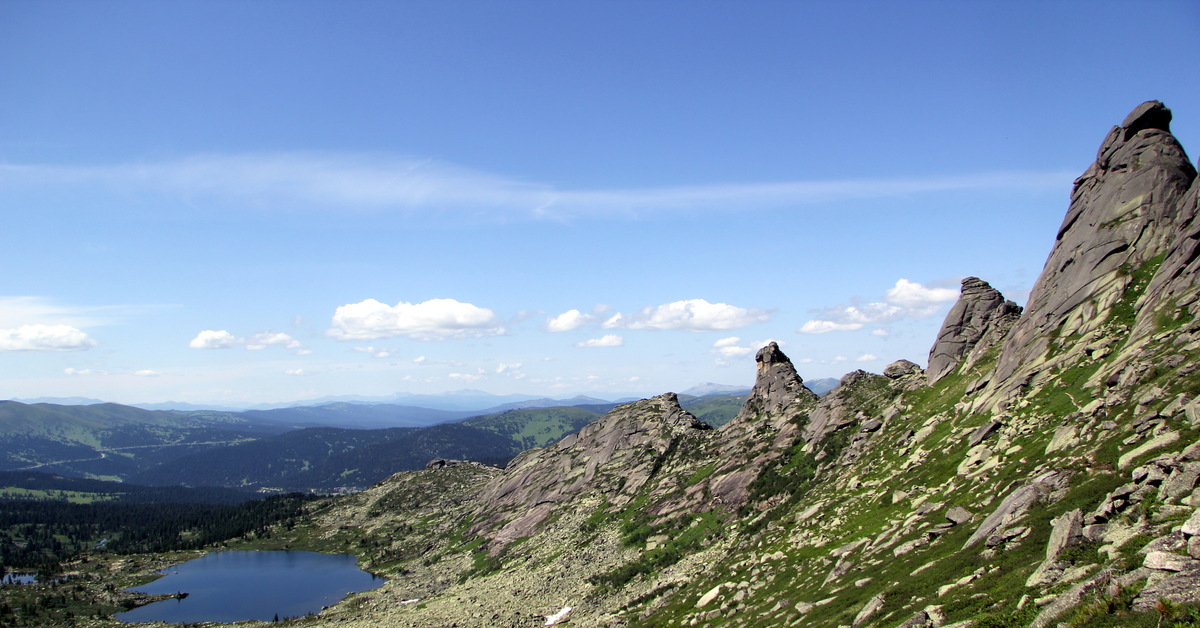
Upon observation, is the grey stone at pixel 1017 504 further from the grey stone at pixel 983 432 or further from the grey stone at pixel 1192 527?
the grey stone at pixel 983 432

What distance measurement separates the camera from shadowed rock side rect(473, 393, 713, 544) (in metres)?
157

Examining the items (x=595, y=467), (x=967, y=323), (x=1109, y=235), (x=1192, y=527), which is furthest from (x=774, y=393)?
(x=1192, y=527)

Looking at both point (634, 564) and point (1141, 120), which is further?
point (634, 564)

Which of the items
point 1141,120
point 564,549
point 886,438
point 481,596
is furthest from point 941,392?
point 481,596

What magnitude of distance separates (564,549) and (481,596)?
20.4m

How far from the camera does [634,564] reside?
105938mm

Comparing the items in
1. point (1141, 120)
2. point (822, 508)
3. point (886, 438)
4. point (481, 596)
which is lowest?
point (481, 596)

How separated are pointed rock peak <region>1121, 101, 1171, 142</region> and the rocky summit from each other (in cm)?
20

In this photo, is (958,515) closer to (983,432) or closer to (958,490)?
(958,490)

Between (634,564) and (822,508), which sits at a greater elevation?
(822,508)

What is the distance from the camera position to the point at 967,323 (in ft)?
333

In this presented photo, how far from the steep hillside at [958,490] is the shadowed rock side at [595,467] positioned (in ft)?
8.29

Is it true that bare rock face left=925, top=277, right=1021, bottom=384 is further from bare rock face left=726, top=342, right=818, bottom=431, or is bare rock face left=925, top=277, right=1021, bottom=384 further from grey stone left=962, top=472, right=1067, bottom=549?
grey stone left=962, top=472, right=1067, bottom=549

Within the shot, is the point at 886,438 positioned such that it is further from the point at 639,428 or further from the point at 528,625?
the point at 639,428
